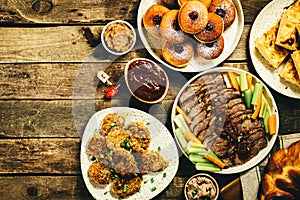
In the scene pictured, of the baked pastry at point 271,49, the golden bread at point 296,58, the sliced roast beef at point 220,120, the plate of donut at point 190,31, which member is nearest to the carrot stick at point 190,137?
the sliced roast beef at point 220,120

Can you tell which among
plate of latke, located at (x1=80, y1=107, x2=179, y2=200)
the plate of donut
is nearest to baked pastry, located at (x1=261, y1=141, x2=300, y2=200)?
plate of latke, located at (x1=80, y1=107, x2=179, y2=200)

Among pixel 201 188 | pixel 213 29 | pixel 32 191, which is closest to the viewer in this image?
pixel 213 29

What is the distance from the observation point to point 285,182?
10.9 feet

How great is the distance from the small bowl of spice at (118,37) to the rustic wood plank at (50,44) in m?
0.12

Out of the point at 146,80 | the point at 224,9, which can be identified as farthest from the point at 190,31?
the point at 146,80

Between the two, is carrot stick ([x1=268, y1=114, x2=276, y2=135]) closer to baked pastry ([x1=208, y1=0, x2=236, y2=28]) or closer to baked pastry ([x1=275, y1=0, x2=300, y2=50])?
baked pastry ([x1=275, y1=0, x2=300, y2=50])

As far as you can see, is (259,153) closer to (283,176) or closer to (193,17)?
(283,176)

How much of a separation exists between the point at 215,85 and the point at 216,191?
2.58ft

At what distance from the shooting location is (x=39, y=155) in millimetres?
3762

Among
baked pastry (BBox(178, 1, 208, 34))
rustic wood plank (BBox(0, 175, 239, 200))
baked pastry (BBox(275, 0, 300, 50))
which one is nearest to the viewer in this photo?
baked pastry (BBox(178, 1, 208, 34))

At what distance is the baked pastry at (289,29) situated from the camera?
11.6 ft

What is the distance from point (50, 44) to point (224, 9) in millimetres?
1362

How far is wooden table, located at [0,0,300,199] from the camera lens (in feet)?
12.3

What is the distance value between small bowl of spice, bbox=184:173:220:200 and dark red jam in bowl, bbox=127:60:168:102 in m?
0.67
